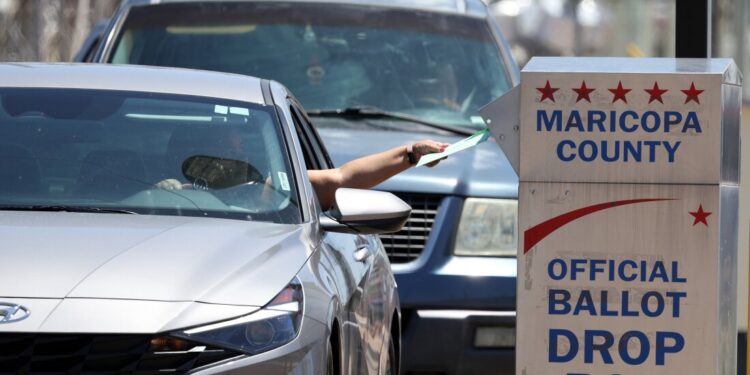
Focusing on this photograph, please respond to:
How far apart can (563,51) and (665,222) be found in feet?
104

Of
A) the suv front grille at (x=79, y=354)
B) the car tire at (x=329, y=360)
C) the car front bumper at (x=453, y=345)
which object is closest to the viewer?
the suv front grille at (x=79, y=354)

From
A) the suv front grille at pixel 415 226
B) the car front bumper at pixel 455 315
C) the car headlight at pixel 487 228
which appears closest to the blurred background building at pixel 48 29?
the suv front grille at pixel 415 226

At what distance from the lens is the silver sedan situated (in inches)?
176

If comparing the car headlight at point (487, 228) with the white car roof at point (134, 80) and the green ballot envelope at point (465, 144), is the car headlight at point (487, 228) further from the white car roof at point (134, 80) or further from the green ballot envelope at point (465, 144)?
the green ballot envelope at point (465, 144)

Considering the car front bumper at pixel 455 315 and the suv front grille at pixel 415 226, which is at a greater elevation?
the suv front grille at pixel 415 226

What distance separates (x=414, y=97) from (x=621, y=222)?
13.3 feet

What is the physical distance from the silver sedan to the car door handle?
0.02 metres

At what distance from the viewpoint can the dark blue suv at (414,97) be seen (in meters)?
7.79

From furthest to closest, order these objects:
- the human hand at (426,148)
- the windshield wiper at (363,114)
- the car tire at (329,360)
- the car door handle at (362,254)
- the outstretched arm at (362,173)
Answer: the windshield wiper at (363,114) < the outstretched arm at (362,173) < the human hand at (426,148) < the car door handle at (362,254) < the car tire at (329,360)

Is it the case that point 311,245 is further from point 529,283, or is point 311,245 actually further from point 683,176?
point 683,176

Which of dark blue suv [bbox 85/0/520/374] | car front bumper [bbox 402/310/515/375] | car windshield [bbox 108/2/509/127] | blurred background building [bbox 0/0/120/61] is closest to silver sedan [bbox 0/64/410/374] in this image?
car front bumper [bbox 402/310/515/375]

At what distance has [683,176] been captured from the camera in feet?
16.9

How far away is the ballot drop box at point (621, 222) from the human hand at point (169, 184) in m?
1.16

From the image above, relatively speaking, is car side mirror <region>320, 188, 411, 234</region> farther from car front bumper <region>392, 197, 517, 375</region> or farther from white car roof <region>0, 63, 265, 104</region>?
car front bumper <region>392, 197, 517, 375</region>
